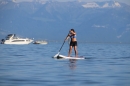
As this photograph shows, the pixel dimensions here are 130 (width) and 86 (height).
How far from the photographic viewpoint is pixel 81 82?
17391 millimetres

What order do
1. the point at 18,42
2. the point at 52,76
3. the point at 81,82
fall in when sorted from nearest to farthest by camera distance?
the point at 81,82
the point at 52,76
the point at 18,42

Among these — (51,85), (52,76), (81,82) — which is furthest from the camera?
(52,76)

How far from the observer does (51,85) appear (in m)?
16.3

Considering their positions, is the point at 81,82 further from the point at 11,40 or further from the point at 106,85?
the point at 11,40

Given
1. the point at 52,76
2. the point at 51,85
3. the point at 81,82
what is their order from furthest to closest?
the point at 52,76
the point at 81,82
the point at 51,85

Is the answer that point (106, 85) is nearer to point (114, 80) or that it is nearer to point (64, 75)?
point (114, 80)

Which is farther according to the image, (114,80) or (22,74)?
(22,74)

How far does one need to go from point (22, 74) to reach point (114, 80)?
14.6ft

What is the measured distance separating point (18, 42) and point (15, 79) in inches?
5043

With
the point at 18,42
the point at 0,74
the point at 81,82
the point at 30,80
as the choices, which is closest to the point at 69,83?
the point at 81,82

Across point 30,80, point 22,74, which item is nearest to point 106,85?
point 30,80

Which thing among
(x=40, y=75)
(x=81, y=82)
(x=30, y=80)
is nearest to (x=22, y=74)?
(x=40, y=75)

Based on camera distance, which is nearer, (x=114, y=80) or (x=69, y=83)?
(x=69, y=83)

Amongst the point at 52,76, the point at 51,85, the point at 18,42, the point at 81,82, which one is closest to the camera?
the point at 51,85
